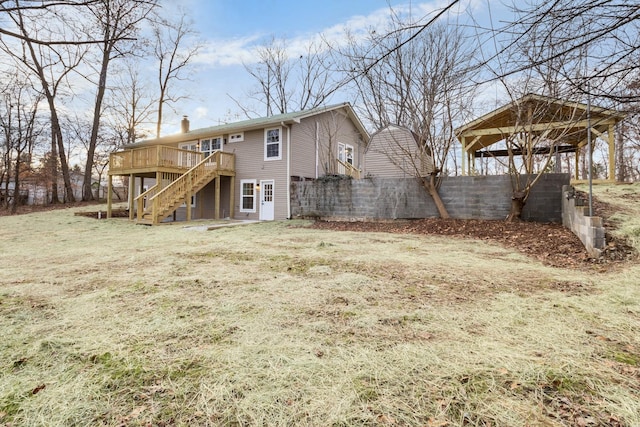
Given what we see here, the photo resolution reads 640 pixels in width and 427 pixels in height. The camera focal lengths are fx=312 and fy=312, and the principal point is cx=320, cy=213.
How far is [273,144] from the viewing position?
13.9 meters

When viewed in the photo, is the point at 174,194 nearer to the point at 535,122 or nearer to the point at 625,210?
the point at 535,122

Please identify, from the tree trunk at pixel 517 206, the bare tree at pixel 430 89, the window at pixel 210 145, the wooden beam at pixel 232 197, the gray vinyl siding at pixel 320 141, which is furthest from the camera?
the window at pixel 210 145

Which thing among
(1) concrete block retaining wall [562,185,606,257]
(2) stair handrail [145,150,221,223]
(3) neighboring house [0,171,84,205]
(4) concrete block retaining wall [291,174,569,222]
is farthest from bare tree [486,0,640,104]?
(3) neighboring house [0,171,84,205]

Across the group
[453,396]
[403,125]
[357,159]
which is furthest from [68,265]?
[357,159]

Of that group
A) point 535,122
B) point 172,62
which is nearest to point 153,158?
point 535,122

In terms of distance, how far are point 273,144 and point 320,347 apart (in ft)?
41.3

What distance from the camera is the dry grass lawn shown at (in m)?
1.52

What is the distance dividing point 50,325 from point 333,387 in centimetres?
236

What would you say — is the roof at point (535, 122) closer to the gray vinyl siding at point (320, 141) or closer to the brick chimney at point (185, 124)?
the gray vinyl siding at point (320, 141)

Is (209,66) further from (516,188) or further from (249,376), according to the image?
(249,376)

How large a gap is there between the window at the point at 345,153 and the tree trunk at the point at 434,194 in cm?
680

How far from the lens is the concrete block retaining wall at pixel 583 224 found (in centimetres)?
491

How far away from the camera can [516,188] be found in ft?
28.6

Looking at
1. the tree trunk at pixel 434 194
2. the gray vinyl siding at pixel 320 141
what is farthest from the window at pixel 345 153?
the tree trunk at pixel 434 194
